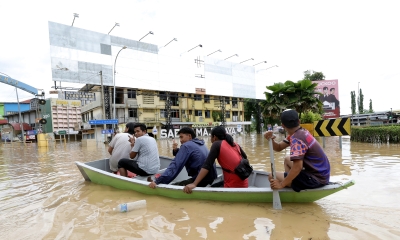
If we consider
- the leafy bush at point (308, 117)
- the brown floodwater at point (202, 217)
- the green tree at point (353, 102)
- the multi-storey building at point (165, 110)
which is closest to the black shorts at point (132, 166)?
the brown floodwater at point (202, 217)

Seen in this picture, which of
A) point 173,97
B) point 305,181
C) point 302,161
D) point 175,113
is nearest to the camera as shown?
point 302,161

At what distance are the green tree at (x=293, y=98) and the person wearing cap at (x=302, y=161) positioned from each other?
1886cm

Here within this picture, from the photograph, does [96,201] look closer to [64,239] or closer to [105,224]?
[105,224]

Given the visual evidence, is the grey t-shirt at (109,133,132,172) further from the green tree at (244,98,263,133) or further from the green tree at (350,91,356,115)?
the green tree at (350,91,356,115)

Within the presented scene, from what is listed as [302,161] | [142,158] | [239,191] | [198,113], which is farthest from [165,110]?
[302,161]

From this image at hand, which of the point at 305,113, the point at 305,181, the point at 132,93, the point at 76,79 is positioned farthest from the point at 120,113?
the point at 305,181

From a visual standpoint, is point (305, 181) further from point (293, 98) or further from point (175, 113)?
point (175, 113)

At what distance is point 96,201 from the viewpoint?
14.4 ft

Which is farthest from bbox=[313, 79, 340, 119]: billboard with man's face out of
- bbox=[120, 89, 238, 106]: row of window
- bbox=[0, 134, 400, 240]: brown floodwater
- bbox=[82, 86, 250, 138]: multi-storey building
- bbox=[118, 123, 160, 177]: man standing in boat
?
bbox=[118, 123, 160, 177]: man standing in boat

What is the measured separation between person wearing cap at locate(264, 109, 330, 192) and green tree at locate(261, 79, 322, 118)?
61.9 feet

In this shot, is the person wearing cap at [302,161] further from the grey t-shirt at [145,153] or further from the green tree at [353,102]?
the green tree at [353,102]

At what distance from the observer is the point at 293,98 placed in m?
21.3

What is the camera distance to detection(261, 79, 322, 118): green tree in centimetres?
2075

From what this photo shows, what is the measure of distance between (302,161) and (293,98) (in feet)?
64.5
